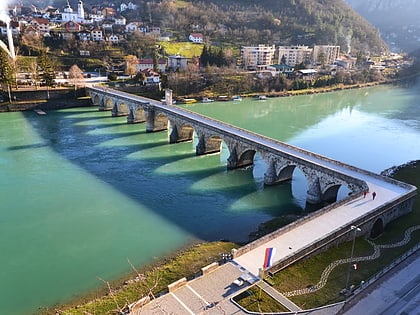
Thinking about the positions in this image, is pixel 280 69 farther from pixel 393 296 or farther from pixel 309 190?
pixel 393 296

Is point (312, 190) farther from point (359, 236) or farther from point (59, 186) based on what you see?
→ point (59, 186)

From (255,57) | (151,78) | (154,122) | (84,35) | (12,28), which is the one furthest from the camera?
(255,57)

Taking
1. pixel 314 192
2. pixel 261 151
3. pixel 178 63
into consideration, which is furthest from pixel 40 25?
pixel 314 192

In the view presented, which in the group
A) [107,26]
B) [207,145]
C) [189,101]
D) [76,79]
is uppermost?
[107,26]

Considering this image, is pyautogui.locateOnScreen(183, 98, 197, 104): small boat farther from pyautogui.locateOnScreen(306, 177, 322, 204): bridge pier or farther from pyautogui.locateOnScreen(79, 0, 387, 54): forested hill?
pyautogui.locateOnScreen(79, 0, 387, 54): forested hill

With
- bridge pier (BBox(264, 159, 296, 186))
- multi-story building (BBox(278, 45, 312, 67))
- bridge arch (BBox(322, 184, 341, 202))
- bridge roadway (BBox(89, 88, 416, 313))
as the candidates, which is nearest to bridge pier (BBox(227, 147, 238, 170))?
bridge roadway (BBox(89, 88, 416, 313))

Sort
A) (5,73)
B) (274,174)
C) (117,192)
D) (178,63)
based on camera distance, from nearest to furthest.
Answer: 1. (117,192)
2. (274,174)
3. (5,73)
4. (178,63)

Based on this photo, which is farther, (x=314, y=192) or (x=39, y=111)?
(x=39, y=111)

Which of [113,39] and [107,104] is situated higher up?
[113,39]
